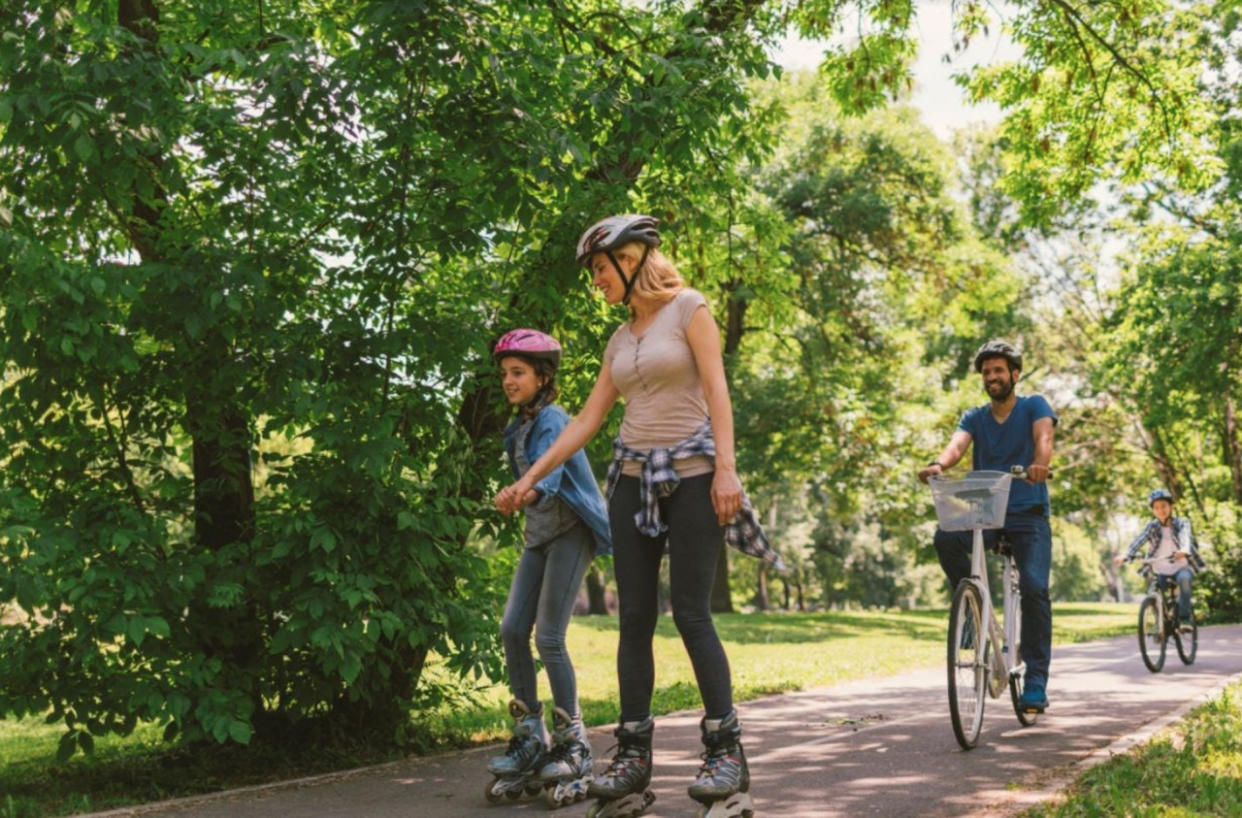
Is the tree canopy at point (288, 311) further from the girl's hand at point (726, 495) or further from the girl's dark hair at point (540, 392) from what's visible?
the girl's hand at point (726, 495)

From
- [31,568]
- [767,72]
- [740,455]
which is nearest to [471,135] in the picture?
[767,72]

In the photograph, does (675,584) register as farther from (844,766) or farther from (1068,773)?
(1068,773)

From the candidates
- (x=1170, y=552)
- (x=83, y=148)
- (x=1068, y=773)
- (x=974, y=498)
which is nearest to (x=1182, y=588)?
(x=1170, y=552)

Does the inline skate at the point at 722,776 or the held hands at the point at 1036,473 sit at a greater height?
the held hands at the point at 1036,473

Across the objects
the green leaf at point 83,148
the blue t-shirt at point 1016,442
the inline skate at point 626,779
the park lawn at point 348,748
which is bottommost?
the park lawn at point 348,748

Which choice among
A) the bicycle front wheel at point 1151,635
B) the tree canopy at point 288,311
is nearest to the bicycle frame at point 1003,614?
the tree canopy at point 288,311

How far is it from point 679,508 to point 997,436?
11.7ft

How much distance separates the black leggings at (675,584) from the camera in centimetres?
447

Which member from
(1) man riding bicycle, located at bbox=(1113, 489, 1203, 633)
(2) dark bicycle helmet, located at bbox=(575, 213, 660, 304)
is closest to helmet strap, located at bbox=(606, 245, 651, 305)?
(2) dark bicycle helmet, located at bbox=(575, 213, 660, 304)

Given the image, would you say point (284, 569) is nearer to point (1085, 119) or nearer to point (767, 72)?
point (767, 72)

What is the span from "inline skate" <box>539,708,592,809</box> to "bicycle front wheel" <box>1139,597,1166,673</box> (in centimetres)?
750

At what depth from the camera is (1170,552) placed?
A: 41.0ft

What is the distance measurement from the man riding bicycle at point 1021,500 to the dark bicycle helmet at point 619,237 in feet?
9.80

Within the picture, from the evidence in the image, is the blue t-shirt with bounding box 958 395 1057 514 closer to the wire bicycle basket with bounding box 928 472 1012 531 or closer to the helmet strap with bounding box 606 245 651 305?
the wire bicycle basket with bounding box 928 472 1012 531
